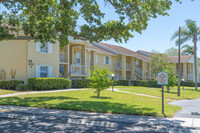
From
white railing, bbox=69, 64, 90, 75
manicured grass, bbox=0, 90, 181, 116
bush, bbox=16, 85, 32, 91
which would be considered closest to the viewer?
manicured grass, bbox=0, 90, 181, 116

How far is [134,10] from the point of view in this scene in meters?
13.5

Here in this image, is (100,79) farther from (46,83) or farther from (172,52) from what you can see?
(172,52)

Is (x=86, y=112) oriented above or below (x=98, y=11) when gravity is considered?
below

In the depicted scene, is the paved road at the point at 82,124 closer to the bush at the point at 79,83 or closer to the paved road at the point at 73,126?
the paved road at the point at 73,126

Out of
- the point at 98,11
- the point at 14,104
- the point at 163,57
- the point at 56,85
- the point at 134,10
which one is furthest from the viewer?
the point at 163,57

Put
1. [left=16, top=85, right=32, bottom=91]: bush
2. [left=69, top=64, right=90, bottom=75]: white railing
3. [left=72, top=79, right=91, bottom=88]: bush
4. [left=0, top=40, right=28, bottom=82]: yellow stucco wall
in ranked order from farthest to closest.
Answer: [left=69, top=64, right=90, bottom=75]: white railing, [left=72, top=79, right=91, bottom=88]: bush, [left=0, top=40, right=28, bottom=82]: yellow stucco wall, [left=16, top=85, right=32, bottom=91]: bush

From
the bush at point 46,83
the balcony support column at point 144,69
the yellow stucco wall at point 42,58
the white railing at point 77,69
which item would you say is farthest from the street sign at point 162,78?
the balcony support column at point 144,69

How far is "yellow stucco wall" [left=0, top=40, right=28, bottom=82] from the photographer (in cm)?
2188

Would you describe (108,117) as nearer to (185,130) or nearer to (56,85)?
(185,130)

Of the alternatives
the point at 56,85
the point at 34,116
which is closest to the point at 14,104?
the point at 34,116

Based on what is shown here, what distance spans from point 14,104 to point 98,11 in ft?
24.3

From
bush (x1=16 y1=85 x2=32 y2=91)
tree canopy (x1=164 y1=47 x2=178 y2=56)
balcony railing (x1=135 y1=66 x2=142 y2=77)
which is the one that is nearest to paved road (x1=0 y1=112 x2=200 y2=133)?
bush (x1=16 y1=85 x2=32 y2=91)

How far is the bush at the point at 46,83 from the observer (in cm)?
2128

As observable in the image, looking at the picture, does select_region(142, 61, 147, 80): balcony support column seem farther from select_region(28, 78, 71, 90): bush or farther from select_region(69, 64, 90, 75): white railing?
select_region(28, 78, 71, 90): bush
